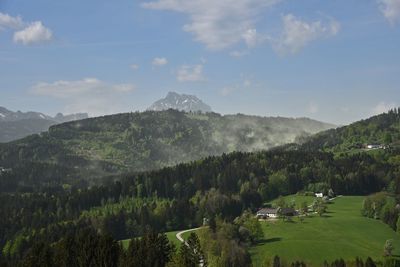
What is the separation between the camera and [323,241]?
564 feet

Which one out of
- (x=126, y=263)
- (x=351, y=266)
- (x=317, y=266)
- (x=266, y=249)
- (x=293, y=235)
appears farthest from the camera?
(x=293, y=235)

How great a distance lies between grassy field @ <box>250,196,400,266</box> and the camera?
160 metres

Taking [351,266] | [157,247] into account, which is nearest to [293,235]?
[351,266]

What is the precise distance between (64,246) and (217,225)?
Result: 284ft

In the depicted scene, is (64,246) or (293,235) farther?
(293,235)

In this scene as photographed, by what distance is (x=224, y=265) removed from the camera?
14788 centimetres

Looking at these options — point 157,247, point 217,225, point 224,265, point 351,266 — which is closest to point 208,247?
point 224,265

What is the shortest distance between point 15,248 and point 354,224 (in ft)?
424

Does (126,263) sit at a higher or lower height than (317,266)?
higher

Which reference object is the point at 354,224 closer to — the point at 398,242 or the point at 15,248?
the point at 398,242

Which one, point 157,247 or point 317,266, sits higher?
point 157,247

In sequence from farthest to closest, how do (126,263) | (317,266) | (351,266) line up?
(317,266) < (351,266) < (126,263)

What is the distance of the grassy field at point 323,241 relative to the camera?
525 feet

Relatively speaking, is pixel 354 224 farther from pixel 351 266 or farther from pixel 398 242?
pixel 351 266
